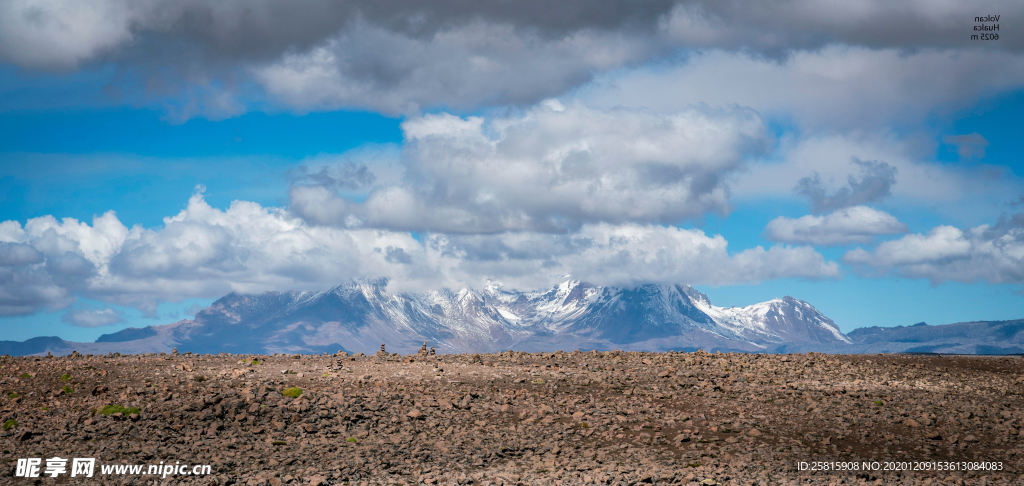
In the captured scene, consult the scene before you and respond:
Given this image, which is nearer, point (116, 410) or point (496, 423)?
point (116, 410)

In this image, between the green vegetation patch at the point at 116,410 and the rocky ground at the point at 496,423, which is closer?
the rocky ground at the point at 496,423

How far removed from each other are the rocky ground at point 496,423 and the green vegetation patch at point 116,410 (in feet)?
0.55

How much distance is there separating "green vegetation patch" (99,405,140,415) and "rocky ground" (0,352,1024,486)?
0.17m

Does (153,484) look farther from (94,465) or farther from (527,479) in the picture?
(527,479)

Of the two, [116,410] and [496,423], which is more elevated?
[116,410]

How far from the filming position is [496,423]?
75.0 feet

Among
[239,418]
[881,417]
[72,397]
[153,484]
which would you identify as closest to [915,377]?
[881,417]

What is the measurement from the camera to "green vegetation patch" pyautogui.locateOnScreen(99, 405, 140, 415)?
70.2 ft

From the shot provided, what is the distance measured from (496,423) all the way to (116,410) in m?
11.4

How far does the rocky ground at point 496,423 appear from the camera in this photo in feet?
61.7

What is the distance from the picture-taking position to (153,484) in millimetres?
17375

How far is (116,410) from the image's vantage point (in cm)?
2158

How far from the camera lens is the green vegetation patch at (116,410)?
21.4 metres

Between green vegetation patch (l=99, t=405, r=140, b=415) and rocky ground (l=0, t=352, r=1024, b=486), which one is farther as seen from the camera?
green vegetation patch (l=99, t=405, r=140, b=415)
